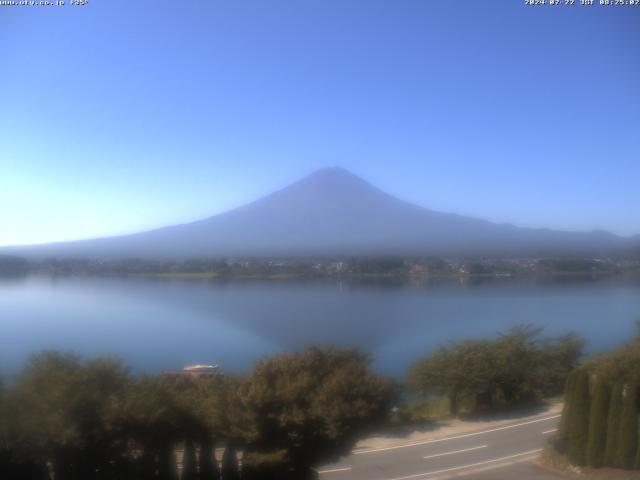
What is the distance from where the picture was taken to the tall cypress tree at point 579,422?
19.0ft

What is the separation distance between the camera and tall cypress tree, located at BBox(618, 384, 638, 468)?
5.57m

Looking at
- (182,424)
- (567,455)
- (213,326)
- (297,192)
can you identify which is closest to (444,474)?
(567,455)

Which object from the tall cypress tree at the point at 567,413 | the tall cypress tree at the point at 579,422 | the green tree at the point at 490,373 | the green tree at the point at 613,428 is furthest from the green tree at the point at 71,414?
the green tree at the point at 490,373

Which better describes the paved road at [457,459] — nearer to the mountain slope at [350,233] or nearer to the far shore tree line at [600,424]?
the far shore tree line at [600,424]

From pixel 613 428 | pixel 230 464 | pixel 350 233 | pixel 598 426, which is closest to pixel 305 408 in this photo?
pixel 230 464

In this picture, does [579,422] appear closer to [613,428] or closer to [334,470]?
[613,428]

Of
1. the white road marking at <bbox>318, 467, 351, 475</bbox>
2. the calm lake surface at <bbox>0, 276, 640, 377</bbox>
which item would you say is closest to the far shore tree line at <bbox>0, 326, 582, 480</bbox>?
the white road marking at <bbox>318, 467, 351, 475</bbox>

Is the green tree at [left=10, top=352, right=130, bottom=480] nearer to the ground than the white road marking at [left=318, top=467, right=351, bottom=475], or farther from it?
farther from it

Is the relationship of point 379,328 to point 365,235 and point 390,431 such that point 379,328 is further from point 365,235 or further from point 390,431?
point 365,235

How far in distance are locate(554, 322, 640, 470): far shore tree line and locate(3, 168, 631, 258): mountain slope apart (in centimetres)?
2836

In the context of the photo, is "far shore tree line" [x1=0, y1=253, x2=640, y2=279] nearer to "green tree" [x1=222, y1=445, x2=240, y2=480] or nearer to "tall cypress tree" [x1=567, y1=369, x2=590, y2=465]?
"green tree" [x1=222, y1=445, x2=240, y2=480]

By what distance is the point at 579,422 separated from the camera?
5.88 metres

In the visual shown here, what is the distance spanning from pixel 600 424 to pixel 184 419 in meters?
4.45

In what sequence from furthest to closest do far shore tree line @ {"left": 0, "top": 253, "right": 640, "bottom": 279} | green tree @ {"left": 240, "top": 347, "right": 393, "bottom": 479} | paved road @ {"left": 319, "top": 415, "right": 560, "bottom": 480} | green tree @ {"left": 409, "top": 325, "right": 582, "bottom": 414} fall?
far shore tree line @ {"left": 0, "top": 253, "right": 640, "bottom": 279}
green tree @ {"left": 409, "top": 325, "right": 582, "bottom": 414}
paved road @ {"left": 319, "top": 415, "right": 560, "bottom": 480}
green tree @ {"left": 240, "top": 347, "right": 393, "bottom": 479}
